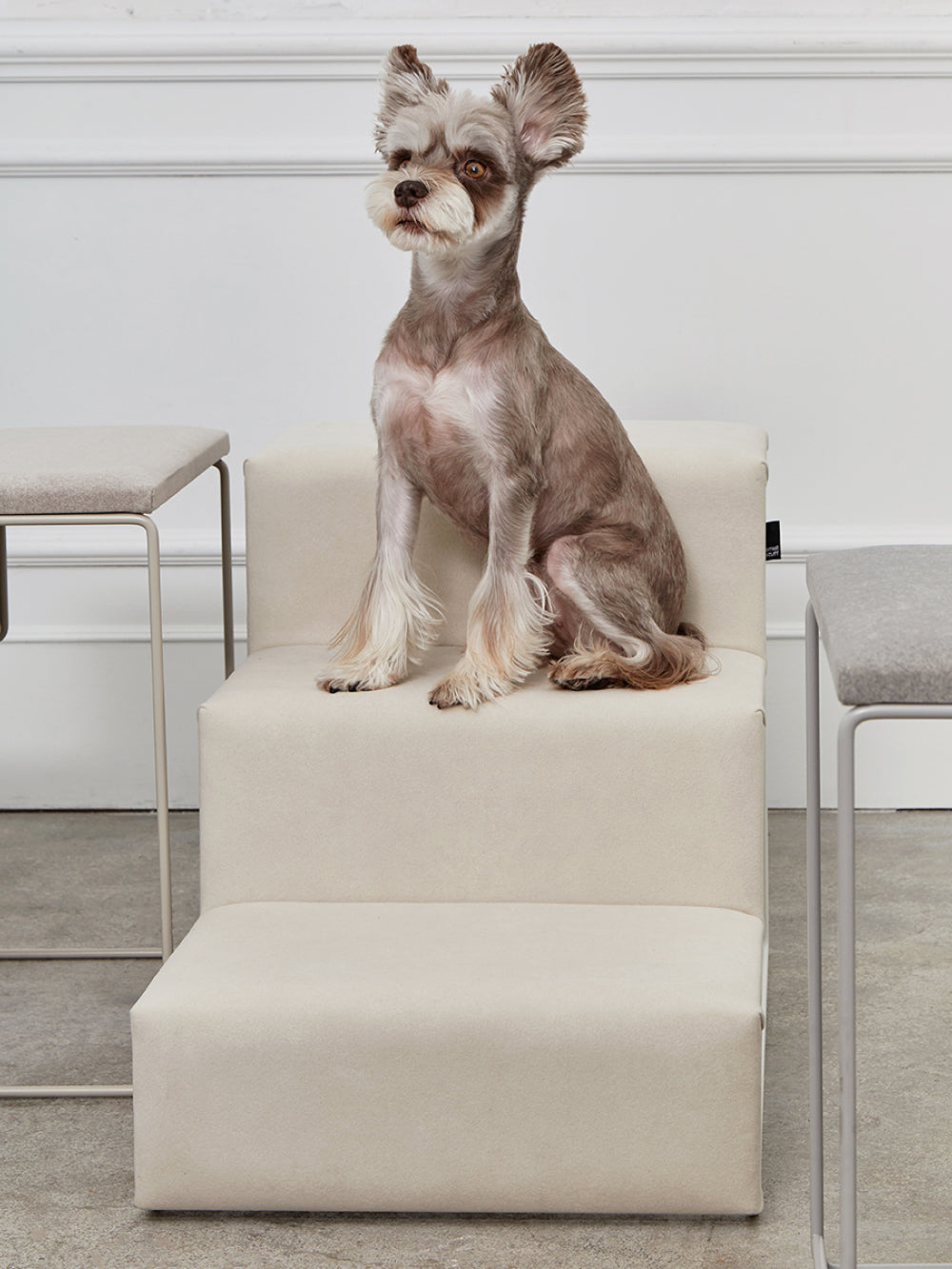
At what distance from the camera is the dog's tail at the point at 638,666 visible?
77.7 inches

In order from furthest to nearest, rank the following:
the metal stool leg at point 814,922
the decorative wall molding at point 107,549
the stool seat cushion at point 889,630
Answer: the decorative wall molding at point 107,549 → the metal stool leg at point 814,922 → the stool seat cushion at point 889,630

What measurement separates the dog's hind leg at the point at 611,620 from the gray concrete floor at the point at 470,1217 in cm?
51

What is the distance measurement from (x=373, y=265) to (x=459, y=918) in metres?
1.54

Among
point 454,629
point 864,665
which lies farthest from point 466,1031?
point 454,629

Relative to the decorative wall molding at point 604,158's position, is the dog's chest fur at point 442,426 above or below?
below

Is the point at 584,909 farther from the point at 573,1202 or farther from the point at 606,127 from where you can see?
the point at 606,127

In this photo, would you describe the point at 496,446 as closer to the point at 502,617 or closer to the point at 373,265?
the point at 502,617

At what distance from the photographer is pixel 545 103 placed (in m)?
1.88

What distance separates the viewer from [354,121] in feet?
9.57

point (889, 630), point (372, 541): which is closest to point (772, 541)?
point (372, 541)

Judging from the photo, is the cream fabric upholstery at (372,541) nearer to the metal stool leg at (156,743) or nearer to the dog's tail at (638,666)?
the dog's tail at (638,666)

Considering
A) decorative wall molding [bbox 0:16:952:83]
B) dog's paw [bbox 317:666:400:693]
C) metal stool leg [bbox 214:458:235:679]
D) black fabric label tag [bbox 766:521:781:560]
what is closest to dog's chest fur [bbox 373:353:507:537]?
dog's paw [bbox 317:666:400:693]

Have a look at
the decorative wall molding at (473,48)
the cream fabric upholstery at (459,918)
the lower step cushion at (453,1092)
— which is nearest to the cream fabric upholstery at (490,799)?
the cream fabric upholstery at (459,918)

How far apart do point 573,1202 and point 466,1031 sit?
0.21 meters
